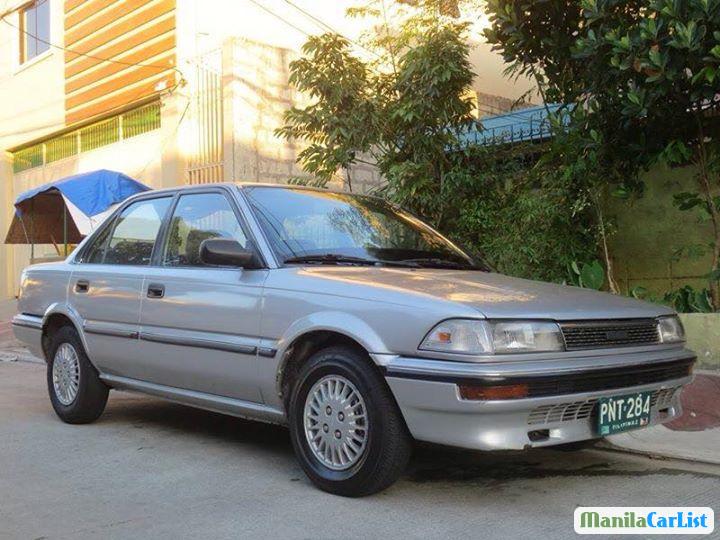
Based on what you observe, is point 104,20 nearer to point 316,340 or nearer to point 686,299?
point 686,299

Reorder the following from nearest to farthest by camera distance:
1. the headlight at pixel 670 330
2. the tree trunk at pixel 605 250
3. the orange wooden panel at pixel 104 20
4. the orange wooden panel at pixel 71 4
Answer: the headlight at pixel 670 330
the tree trunk at pixel 605 250
the orange wooden panel at pixel 104 20
the orange wooden panel at pixel 71 4

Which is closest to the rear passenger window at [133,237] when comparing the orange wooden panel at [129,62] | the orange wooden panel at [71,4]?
the orange wooden panel at [129,62]

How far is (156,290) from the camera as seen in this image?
498 centimetres

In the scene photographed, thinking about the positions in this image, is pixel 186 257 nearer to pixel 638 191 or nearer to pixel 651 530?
pixel 651 530

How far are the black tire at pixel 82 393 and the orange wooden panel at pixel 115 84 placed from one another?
8.52m

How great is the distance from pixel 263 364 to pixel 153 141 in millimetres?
10598

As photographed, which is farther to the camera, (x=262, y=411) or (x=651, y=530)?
(x=262, y=411)

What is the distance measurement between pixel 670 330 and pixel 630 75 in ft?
9.36

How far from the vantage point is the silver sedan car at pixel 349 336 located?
3500mm

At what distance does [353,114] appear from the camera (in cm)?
806

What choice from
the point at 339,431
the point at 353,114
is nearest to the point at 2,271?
the point at 353,114

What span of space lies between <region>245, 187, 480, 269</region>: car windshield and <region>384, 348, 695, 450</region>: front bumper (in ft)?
3.64

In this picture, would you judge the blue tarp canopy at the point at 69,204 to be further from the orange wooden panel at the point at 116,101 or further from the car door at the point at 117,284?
the car door at the point at 117,284

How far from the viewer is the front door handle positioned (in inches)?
194
